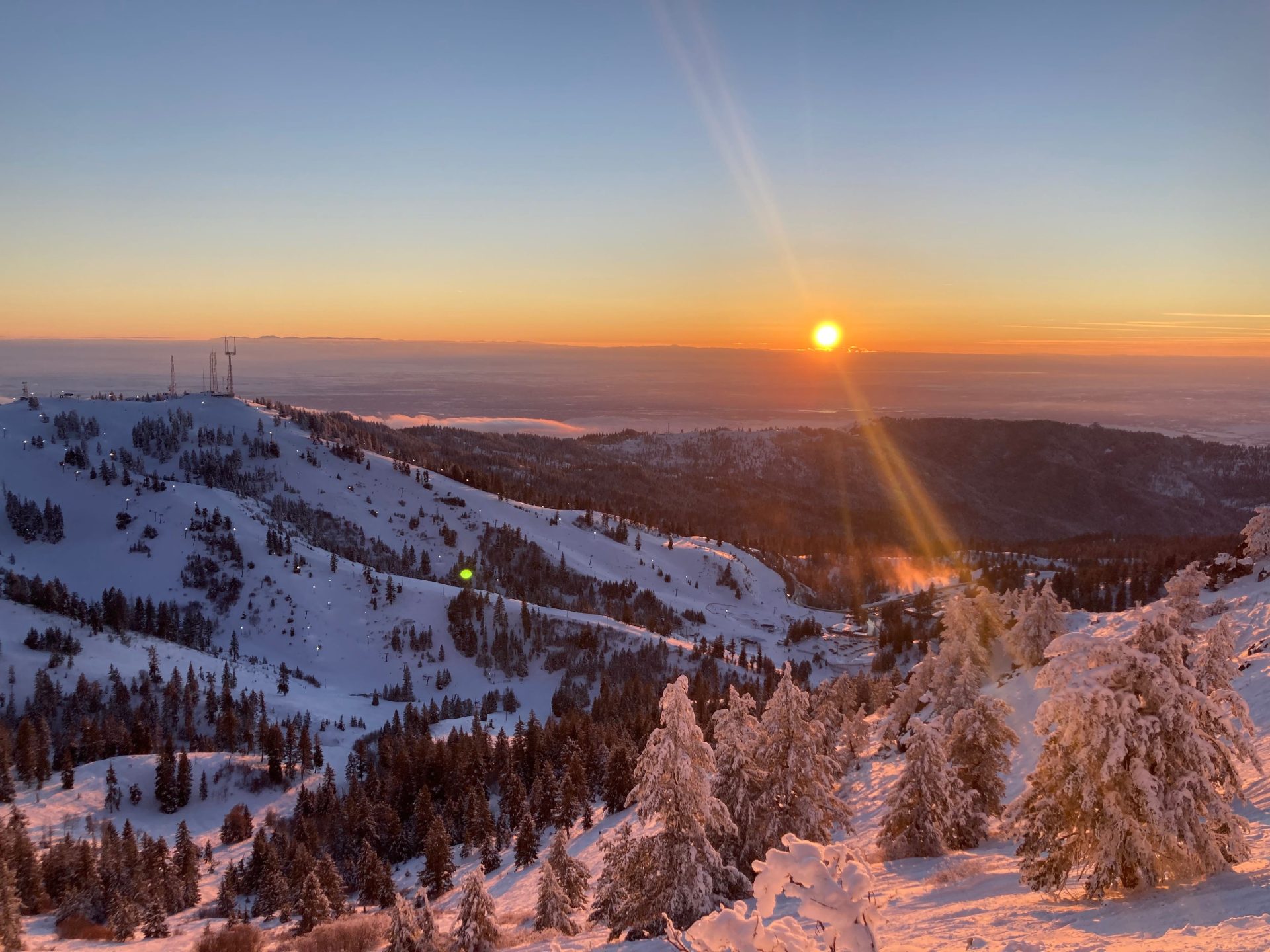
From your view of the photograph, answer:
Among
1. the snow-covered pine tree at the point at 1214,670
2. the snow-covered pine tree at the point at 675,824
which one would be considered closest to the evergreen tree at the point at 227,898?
the snow-covered pine tree at the point at 675,824

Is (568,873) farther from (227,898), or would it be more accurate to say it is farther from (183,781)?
(183,781)

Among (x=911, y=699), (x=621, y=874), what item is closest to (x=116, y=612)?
(x=911, y=699)

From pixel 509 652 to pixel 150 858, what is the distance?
332 ft

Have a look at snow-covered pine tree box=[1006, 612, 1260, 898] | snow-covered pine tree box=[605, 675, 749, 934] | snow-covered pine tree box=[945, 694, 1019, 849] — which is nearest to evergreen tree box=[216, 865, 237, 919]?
snow-covered pine tree box=[605, 675, 749, 934]

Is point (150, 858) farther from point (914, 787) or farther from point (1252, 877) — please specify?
point (1252, 877)

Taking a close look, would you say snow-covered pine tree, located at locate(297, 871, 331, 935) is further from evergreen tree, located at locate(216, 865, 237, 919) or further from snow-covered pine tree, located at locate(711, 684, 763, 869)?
snow-covered pine tree, located at locate(711, 684, 763, 869)

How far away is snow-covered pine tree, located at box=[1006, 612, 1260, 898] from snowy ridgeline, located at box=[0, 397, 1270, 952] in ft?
0.28

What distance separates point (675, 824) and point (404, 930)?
20.1m

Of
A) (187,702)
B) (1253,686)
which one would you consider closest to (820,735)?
(1253,686)

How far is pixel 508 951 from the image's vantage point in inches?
1388

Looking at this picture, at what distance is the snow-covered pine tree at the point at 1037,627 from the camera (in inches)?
3123

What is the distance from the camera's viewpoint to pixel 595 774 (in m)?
98.9

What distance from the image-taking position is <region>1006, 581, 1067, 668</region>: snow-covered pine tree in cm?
7931

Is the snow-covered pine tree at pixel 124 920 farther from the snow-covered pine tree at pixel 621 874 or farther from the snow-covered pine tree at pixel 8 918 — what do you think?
the snow-covered pine tree at pixel 621 874
